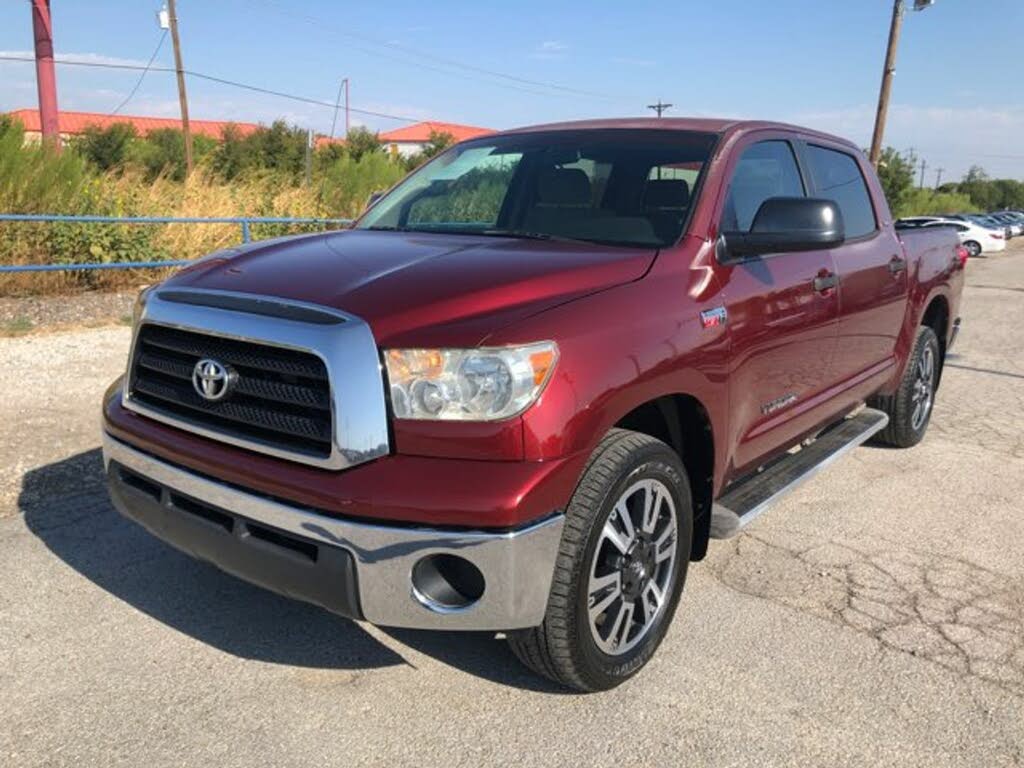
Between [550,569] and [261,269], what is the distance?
4.58 ft

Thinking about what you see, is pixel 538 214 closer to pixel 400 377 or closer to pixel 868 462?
pixel 400 377

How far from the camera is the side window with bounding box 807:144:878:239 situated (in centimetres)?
442

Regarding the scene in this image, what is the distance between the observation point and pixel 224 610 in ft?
10.8

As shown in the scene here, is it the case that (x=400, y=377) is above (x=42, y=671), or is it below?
above

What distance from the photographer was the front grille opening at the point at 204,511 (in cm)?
262

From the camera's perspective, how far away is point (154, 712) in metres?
2.66

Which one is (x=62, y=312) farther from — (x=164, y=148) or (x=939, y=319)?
(x=164, y=148)

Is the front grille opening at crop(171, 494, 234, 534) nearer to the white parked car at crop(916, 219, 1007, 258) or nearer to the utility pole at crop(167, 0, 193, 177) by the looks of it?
the utility pole at crop(167, 0, 193, 177)

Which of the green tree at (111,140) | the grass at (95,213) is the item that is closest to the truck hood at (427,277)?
the grass at (95,213)

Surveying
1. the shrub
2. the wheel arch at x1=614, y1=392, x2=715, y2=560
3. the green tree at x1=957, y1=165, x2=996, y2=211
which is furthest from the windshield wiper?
the green tree at x1=957, y1=165, x2=996, y2=211

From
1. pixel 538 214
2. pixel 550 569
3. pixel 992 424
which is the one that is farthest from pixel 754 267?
pixel 992 424

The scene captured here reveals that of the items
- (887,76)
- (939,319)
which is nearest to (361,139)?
(887,76)

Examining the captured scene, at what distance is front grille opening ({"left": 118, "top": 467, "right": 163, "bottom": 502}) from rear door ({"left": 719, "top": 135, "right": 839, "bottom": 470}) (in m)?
2.04

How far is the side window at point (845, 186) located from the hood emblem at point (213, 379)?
3.05 meters
